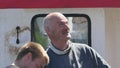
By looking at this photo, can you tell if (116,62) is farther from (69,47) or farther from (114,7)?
(69,47)

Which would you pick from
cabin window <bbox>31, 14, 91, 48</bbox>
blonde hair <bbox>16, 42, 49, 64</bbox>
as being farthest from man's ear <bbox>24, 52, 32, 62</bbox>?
cabin window <bbox>31, 14, 91, 48</bbox>

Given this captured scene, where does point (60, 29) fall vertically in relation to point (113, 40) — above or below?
above

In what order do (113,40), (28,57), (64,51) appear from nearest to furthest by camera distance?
(28,57) < (64,51) < (113,40)

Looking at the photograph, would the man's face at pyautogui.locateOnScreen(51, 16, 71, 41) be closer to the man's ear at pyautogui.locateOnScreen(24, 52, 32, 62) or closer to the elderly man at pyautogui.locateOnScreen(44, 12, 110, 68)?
the elderly man at pyautogui.locateOnScreen(44, 12, 110, 68)

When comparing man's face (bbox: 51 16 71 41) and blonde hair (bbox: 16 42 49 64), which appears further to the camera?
man's face (bbox: 51 16 71 41)

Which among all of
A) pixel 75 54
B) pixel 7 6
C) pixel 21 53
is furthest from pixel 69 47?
pixel 7 6

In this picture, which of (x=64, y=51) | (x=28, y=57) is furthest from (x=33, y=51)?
(x=64, y=51)

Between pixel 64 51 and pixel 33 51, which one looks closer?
pixel 33 51

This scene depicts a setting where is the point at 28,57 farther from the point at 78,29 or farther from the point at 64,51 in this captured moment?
the point at 78,29

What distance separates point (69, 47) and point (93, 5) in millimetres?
858

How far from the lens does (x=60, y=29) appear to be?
12.7ft

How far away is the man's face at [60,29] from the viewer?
3.84m

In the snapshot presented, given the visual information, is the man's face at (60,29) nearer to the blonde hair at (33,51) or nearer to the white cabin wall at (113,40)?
the blonde hair at (33,51)

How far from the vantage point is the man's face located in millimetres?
3840
